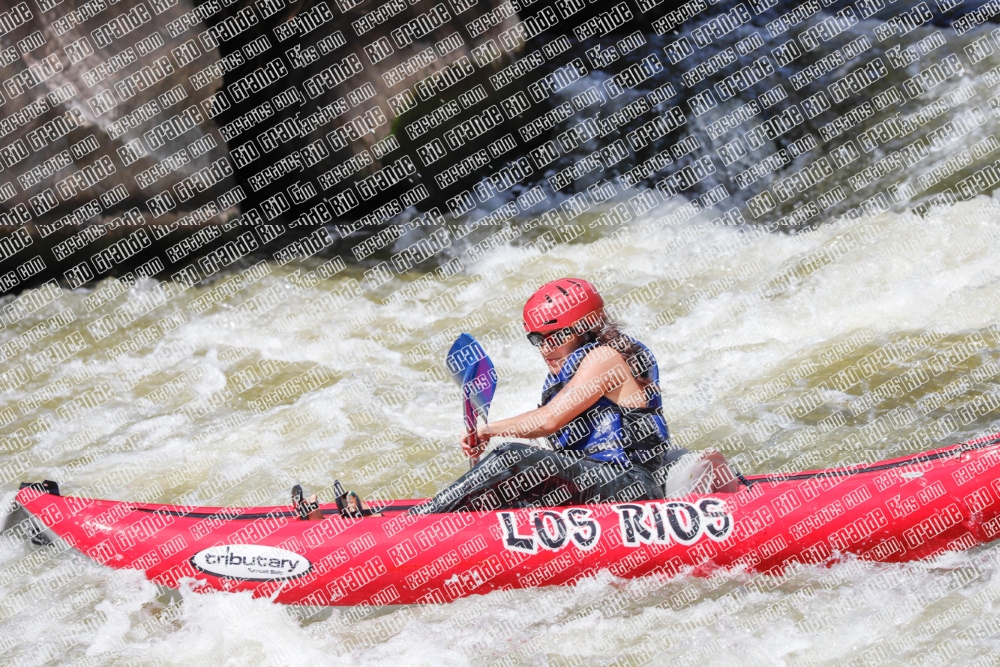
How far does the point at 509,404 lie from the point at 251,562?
9.02 feet

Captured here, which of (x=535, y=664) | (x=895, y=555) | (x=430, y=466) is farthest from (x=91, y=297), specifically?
(x=895, y=555)

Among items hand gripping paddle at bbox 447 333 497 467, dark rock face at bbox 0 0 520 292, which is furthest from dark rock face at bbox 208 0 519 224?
hand gripping paddle at bbox 447 333 497 467

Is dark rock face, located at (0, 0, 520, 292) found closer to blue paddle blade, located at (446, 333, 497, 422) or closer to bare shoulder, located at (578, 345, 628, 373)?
blue paddle blade, located at (446, 333, 497, 422)

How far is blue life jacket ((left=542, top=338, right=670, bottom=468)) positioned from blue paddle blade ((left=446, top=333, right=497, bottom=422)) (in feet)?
0.79

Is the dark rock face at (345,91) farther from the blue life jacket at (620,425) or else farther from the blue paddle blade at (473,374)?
the blue life jacket at (620,425)

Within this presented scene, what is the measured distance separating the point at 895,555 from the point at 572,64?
731cm

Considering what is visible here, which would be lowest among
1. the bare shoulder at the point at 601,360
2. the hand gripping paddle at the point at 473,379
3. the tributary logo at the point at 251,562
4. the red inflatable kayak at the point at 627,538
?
the red inflatable kayak at the point at 627,538

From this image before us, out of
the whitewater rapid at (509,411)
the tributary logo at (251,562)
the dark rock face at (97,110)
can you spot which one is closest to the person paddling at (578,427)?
the whitewater rapid at (509,411)

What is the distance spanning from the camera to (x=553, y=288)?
376 cm

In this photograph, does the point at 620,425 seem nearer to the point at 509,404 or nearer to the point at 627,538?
the point at 627,538

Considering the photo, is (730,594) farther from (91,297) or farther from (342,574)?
(91,297)

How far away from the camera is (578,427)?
380cm

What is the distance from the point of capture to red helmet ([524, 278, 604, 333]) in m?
3.69

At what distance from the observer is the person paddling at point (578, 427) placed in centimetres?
368
